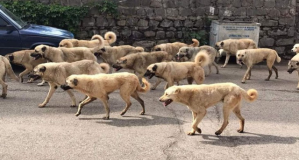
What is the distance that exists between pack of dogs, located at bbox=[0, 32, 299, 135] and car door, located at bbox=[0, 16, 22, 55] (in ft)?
2.92

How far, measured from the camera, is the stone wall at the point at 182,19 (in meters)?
15.7

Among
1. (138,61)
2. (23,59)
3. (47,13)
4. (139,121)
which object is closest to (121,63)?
(138,61)

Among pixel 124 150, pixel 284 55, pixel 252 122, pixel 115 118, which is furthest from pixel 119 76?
pixel 284 55

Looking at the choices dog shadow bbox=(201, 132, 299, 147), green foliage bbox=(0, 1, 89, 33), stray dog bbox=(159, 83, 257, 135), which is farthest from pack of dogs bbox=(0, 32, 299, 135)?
green foliage bbox=(0, 1, 89, 33)

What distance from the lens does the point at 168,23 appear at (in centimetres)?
1598

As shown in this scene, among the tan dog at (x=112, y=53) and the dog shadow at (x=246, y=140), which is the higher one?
the tan dog at (x=112, y=53)

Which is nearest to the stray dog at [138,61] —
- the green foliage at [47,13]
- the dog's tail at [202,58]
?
the dog's tail at [202,58]

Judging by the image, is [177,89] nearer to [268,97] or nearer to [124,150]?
[124,150]

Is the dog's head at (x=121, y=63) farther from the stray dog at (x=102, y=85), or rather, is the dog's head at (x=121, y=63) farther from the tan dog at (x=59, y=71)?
the stray dog at (x=102, y=85)

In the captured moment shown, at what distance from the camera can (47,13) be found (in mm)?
14570

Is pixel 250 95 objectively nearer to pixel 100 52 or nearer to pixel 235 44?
pixel 100 52

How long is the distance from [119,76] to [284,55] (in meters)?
10.1

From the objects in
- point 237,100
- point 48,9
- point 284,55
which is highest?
point 48,9

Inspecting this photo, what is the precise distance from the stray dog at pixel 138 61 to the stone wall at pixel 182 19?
436 cm
